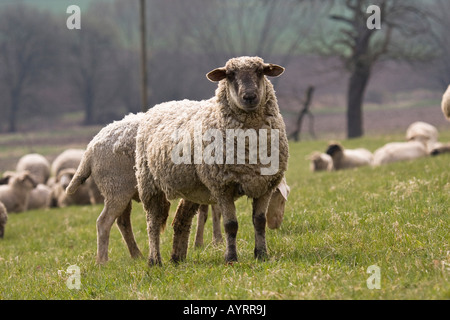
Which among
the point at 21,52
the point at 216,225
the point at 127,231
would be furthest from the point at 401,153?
the point at 21,52

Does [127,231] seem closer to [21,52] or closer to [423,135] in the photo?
[423,135]

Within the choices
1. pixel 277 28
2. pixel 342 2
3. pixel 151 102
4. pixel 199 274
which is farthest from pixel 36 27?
pixel 199 274

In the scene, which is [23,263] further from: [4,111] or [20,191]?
[4,111]

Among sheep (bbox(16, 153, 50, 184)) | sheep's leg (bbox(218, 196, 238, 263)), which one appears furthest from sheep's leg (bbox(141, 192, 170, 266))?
sheep (bbox(16, 153, 50, 184))

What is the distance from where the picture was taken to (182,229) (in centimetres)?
681

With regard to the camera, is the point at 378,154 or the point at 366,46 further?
the point at 366,46

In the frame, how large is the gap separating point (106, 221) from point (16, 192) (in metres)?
9.09

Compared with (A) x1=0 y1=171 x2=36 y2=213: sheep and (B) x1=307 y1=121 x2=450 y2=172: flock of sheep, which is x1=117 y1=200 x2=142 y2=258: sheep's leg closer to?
(A) x1=0 y1=171 x2=36 y2=213: sheep

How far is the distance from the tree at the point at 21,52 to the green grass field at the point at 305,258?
4803 centimetres

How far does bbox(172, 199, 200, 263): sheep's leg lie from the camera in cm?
680

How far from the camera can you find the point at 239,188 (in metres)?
5.84

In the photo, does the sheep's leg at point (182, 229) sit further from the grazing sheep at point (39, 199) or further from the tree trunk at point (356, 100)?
the tree trunk at point (356, 100)

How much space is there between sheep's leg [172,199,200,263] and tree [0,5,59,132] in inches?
2002

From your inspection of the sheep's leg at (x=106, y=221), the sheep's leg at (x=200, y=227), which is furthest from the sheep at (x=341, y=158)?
the sheep's leg at (x=106, y=221)
